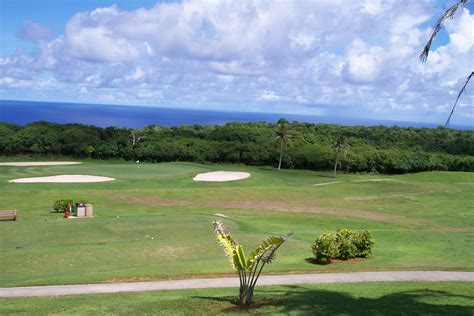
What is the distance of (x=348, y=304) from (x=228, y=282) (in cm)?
516

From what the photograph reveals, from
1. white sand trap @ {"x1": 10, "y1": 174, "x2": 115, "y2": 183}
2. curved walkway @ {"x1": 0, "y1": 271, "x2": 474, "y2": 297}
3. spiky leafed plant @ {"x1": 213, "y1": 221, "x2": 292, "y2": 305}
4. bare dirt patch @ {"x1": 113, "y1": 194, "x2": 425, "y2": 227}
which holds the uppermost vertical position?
spiky leafed plant @ {"x1": 213, "y1": 221, "x2": 292, "y2": 305}

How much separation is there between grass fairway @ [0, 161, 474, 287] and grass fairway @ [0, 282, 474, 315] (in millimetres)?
3190

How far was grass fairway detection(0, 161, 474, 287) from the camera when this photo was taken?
62.4ft

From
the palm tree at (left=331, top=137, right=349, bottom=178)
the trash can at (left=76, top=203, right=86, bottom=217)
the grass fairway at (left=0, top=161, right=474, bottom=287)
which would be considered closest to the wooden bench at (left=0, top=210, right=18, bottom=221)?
the grass fairway at (left=0, top=161, right=474, bottom=287)

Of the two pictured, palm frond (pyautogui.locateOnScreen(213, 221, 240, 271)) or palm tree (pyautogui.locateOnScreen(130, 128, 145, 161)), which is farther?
palm tree (pyautogui.locateOnScreen(130, 128, 145, 161))

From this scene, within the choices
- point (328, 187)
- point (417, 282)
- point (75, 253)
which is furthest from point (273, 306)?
point (328, 187)

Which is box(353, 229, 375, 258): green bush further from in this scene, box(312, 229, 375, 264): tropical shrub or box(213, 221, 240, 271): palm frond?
box(213, 221, 240, 271): palm frond

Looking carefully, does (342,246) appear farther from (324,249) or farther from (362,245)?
(324,249)

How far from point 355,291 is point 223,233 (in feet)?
14.6

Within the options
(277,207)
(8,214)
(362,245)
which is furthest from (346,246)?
(277,207)

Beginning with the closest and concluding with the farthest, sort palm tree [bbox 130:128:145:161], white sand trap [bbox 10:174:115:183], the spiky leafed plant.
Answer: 1. the spiky leafed plant
2. white sand trap [bbox 10:174:115:183]
3. palm tree [bbox 130:128:145:161]

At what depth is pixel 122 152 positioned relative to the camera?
89688 mm

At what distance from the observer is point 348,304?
41.0ft

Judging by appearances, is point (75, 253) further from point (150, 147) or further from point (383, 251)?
point (150, 147)
